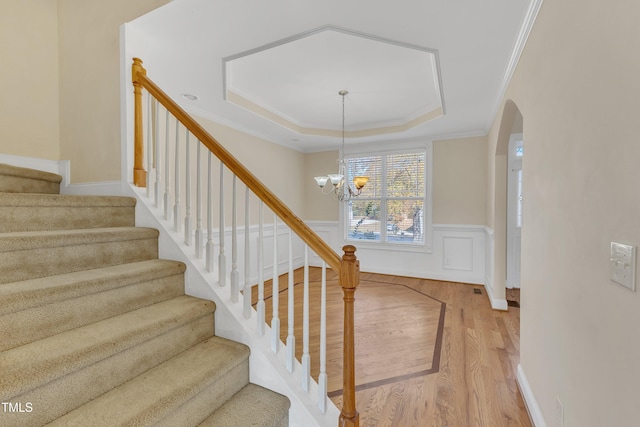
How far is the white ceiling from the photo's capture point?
1755 millimetres

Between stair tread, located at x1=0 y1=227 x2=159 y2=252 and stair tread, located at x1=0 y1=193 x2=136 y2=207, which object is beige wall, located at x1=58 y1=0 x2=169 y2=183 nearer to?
stair tread, located at x1=0 y1=193 x2=136 y2=207

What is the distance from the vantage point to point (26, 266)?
128 centimetres

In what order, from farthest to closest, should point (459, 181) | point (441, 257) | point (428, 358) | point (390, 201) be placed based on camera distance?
1. point (390, 201)
2. point (441, 257)
3. point (459, 181)
4. point (428, 358)

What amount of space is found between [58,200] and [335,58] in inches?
89.8

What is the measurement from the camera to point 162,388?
1.13 metres

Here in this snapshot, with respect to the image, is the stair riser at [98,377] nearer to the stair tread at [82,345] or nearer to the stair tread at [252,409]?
the stair tread at [82,345]

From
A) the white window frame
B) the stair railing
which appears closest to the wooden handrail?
the stair railing

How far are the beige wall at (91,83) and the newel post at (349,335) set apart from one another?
1.82 metres

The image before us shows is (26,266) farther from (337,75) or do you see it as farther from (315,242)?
(337,75)

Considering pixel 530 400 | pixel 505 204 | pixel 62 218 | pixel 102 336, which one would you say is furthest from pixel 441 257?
pixel 62 218

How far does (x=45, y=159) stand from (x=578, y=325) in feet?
11.4

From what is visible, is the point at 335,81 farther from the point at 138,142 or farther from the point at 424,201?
the point at 424,201

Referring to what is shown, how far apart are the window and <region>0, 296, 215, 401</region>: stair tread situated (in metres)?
3.99

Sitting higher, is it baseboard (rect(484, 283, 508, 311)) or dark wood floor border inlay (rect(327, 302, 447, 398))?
baseboard (rect(484, 283, 508, 311))
